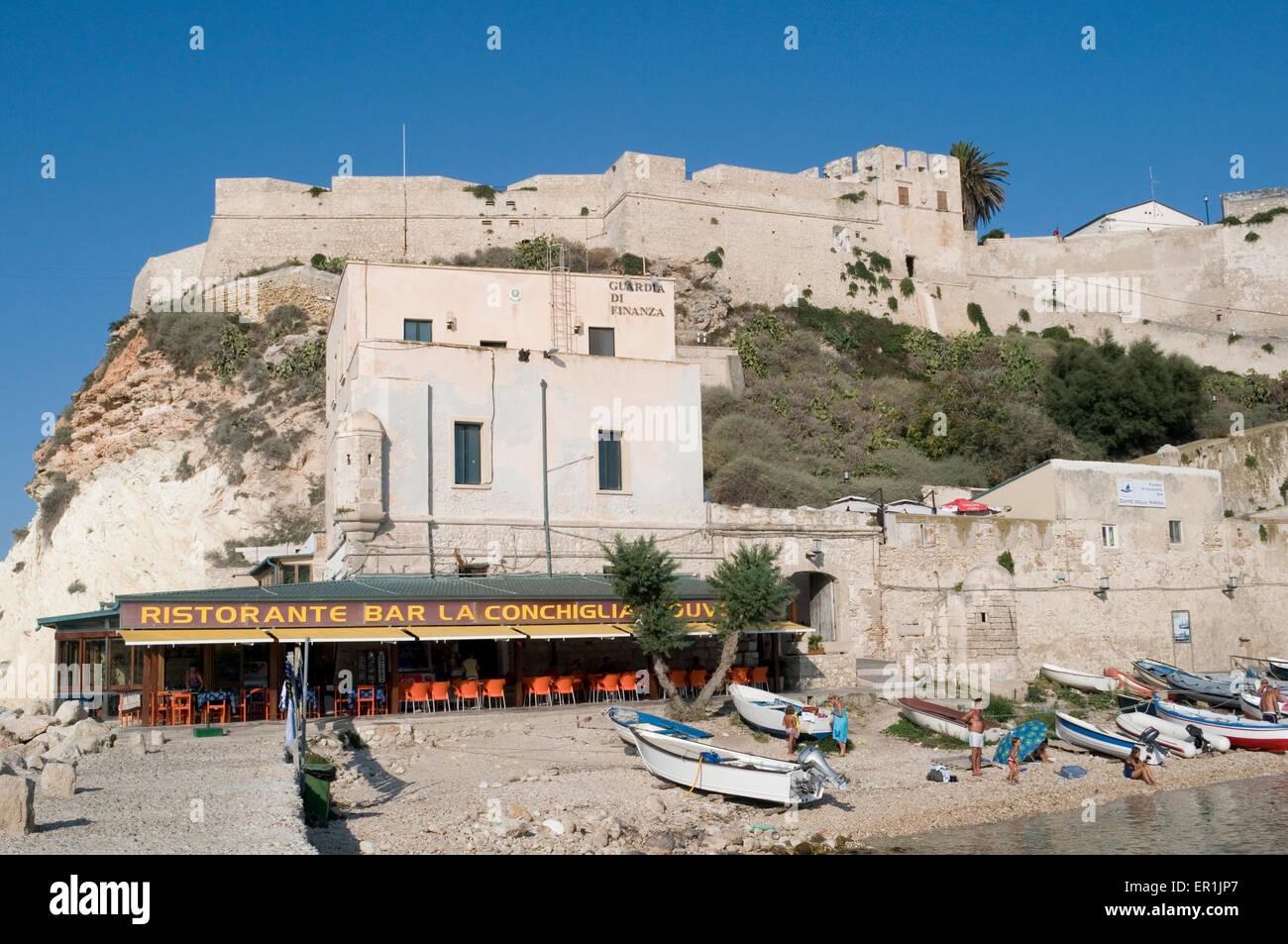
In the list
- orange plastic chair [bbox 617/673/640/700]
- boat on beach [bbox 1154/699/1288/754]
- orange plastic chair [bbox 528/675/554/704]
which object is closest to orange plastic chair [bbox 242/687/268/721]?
orange plastic chair [bbox 528/675/554/704]

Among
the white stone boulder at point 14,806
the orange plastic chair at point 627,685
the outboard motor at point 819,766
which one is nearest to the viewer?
the white stone boulder at point 14,806

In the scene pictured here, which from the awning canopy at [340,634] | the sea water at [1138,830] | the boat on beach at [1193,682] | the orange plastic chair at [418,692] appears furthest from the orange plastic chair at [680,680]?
the boat on beach at [1193,682]

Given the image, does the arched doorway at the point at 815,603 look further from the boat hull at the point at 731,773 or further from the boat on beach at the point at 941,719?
the boat hull at the point at 731,773

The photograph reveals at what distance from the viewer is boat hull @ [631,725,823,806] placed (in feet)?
53.9

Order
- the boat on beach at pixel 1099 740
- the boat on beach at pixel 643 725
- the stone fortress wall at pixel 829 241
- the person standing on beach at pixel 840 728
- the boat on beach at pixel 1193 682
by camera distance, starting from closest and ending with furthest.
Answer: the boat on beach at pixel 643 725 < the boat on beach at pixel 1099 740 < the person standing on beach at pixel 840 728 < the boat on beach at pixel 1193 682 < the stone fortress wall at pixel 829 241

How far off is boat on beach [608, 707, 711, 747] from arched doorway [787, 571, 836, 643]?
818 centimetres

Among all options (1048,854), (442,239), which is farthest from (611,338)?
(442,239)

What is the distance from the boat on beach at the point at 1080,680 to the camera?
26766mm

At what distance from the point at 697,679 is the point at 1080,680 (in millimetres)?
9157

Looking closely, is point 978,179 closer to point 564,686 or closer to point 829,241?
point 829,241

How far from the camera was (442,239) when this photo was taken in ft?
192

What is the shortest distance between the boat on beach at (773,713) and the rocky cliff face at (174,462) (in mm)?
20724
